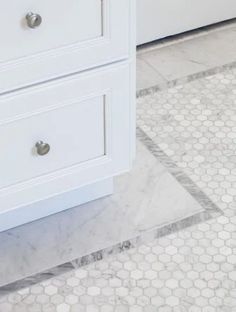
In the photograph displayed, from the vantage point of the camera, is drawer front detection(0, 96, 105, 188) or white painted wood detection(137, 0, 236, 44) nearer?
drawer front detection(0, 96, 105, 188)

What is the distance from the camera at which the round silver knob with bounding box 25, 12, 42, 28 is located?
3.78ft

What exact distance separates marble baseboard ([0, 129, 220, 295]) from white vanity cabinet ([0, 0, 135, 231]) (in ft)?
0.34

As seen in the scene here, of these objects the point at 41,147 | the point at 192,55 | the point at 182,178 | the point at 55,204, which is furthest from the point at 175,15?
the point at 41,147

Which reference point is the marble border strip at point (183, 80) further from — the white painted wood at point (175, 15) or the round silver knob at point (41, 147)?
the round silver knob at point (41, 147)

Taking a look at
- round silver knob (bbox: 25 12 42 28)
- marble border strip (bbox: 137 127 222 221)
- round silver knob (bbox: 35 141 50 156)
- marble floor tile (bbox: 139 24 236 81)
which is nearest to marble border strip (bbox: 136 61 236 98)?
marble floor tile (bbox: 139 24 236 81)

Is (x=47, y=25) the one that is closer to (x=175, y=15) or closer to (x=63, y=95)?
(x=63, y=95)

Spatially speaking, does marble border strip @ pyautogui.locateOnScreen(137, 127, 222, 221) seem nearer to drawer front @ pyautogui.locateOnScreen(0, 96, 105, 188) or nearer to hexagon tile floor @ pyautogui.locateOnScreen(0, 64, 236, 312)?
hexagon tile floor @ pyautogui.locateOnScreen(0, 64, 236, 312)

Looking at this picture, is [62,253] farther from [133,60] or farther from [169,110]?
[169,110]

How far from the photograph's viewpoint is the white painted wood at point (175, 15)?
1919 millimetres

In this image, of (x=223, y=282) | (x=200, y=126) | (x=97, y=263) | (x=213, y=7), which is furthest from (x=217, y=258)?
(x=213, y=7)

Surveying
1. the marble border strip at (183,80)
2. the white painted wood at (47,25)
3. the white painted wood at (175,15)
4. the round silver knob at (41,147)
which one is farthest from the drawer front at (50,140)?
the white painted wood at (175,15)

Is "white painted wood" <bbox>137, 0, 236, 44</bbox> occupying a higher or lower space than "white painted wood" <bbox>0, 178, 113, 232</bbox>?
higher

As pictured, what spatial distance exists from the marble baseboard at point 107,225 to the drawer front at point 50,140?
183mm

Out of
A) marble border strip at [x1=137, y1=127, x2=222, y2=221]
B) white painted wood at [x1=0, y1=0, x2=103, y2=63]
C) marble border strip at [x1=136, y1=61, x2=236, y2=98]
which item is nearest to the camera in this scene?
white painted wood at [x1=0, y1=0, x2=103, y2=63]
